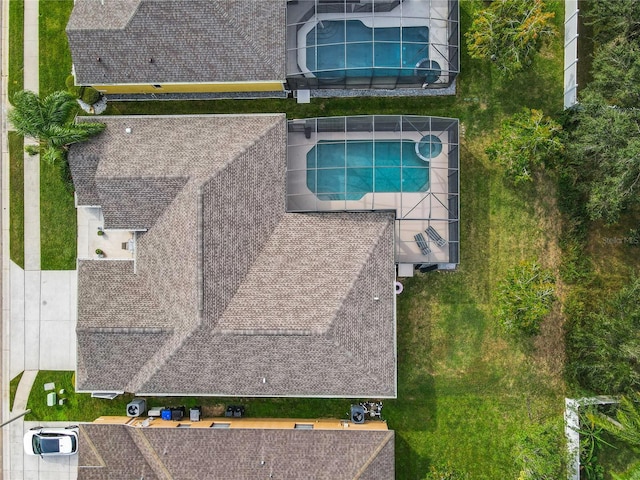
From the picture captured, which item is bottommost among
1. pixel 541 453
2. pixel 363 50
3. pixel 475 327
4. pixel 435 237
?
pixel 541 453

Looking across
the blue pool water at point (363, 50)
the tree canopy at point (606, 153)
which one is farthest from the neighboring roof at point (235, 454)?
the blue pool water at point (363, 50)

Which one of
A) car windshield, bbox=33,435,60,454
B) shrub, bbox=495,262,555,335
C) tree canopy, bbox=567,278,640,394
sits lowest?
car windshield, bbox=33,435,60,454

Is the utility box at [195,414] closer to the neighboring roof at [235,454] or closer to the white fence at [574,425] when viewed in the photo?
the neighboring roof at [235,454]

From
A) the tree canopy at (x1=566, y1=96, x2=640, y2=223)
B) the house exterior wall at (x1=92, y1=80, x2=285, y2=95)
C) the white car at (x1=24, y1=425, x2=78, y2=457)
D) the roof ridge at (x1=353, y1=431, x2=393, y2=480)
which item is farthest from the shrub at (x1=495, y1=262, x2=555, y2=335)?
the white car at (x1=24, y1=425, x2=78, y2=457)

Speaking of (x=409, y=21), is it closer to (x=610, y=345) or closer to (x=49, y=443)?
(x=610, y=345)

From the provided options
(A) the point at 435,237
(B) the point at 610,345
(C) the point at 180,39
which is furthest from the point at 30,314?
(B) the point at 610,345

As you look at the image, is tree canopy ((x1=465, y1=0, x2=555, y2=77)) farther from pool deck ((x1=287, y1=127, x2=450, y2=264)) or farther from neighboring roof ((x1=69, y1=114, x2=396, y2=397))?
neighboring roof ((x1=69, y1=114, x2=396, y2=397))
